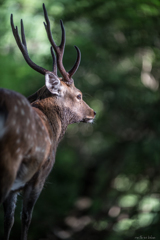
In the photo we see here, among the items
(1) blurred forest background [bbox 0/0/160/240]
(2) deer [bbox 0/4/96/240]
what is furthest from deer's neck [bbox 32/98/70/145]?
(1) blurred forest background [bbox 0/0/160/240]

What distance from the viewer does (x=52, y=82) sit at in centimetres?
299

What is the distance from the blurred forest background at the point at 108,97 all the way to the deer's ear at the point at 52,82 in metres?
4.00

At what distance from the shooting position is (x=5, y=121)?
7.18 feet

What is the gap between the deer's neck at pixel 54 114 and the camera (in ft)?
9.83

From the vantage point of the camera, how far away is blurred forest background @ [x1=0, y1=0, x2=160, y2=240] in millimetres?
7161

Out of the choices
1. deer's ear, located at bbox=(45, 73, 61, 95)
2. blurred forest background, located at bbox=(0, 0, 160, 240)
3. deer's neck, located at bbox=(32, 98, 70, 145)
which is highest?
deer's ear, located at bbox=(45, 73, 61, 95)

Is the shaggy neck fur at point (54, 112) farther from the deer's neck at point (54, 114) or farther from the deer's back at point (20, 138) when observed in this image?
the deer's back at point (20, 138)

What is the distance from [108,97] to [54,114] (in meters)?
5.18

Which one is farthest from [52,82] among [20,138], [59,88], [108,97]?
[108,97]

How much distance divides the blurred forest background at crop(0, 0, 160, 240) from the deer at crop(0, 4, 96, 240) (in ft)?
12.6

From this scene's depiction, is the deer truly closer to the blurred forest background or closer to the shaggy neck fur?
the shaggy neck fur

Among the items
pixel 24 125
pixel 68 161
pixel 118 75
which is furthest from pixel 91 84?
pixel 24 125

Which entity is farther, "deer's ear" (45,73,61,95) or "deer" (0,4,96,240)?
"deer's ear" (45,73,61,95)

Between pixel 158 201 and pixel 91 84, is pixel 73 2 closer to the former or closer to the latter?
pixel 91 84
